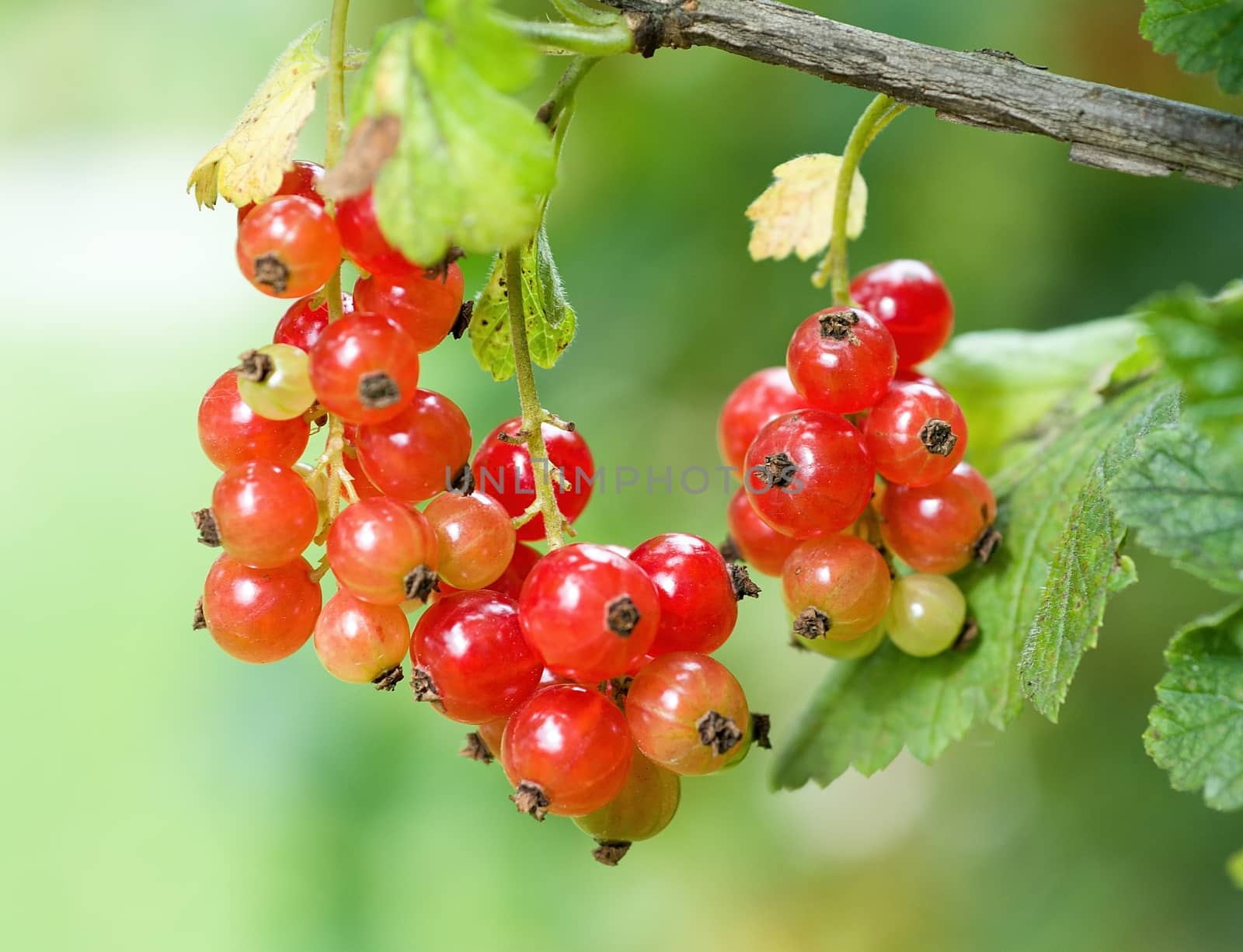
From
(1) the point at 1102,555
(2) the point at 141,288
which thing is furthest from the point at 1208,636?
(2) the point at 141,288

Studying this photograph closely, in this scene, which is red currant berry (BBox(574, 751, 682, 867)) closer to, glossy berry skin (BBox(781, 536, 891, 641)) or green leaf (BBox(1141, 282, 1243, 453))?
glossy berry skin (BBox(781, 536, 891, 641))

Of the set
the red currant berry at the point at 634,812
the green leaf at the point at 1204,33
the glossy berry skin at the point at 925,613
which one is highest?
the green leaf at the point at 1204,33

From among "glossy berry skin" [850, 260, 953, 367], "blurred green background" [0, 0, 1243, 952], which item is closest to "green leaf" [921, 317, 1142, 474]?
"glossy berry skin" [850, 260, 953, 367]

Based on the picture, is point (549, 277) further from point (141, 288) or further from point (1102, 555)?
point (141, 288)

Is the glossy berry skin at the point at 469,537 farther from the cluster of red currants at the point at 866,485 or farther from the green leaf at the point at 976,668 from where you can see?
the green leaf at the point at 976,668

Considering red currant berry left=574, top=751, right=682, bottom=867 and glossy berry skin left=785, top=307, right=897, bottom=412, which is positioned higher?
glossy berry skin left=785, top=307, right=897, bottom=412

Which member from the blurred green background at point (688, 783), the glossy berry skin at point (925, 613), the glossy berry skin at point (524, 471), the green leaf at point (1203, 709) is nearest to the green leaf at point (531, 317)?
the glossy berry skin at point (524, 471)
